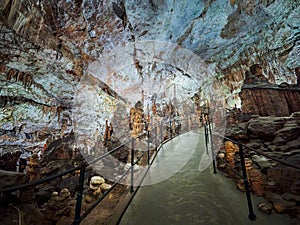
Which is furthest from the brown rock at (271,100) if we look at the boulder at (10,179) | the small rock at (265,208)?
the boulder at (10,179)

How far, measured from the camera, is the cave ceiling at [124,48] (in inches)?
258

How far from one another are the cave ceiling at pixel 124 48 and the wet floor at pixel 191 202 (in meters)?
6.83

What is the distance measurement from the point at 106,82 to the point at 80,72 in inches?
84.1

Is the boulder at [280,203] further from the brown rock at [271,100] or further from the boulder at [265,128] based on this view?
the brown rock at [271,100]

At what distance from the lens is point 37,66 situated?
812 cm

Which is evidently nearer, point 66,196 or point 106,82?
point 66,196

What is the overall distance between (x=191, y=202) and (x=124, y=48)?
8646 mm

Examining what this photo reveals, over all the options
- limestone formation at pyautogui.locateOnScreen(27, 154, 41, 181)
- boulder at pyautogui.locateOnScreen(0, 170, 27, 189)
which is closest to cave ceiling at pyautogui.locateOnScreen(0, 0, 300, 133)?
limestone formation at pyautogui.locateOnScreen(27, 154, 41, 181)

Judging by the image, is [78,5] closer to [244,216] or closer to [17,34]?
[17,34]

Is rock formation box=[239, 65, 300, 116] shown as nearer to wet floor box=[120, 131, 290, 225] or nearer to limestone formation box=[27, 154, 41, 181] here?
wet floor box=[120, 131, 290, 225]

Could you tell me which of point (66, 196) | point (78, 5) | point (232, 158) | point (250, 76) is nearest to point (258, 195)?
point (232, 158)

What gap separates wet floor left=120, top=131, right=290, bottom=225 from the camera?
1.91 m

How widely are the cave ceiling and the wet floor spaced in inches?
269

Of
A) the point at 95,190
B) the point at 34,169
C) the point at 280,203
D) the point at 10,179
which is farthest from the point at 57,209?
the point at 280,203
